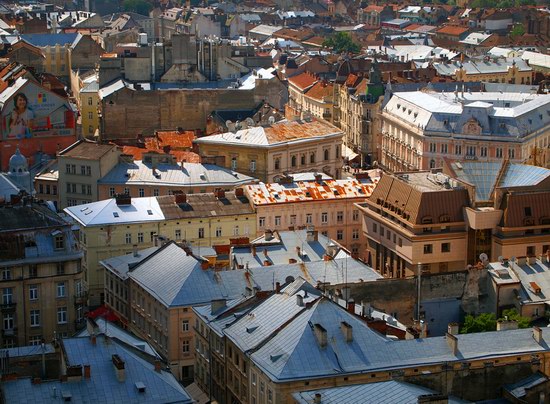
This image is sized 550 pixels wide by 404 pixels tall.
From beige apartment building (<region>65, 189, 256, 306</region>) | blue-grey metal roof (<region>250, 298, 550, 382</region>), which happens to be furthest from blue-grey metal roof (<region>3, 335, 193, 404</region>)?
beige apartment building (<region>65, 189, 256, 306</region>)

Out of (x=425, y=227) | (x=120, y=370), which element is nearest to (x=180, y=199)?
(x=425, y=227)

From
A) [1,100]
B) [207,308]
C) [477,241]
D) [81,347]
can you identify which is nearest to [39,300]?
→ [207,308]

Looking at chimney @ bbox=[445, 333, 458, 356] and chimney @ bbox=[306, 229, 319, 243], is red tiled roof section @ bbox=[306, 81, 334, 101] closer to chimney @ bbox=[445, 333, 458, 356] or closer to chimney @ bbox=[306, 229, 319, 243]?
chimney @ bbox=[306, 229, 319, 243]

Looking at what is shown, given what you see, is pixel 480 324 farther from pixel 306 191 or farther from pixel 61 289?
pixel 306 191

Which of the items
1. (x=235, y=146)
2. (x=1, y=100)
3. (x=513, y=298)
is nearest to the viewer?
(x=513, y=298)

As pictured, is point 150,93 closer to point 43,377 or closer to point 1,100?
point 1,100

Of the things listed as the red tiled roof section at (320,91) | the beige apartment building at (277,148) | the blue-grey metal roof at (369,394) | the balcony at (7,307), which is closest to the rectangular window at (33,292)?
the balcony at (7,307)
